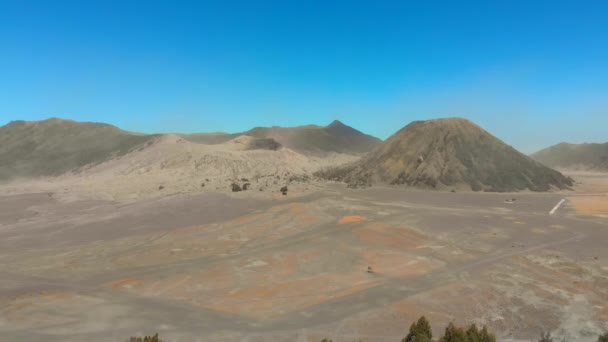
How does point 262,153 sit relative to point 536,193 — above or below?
above

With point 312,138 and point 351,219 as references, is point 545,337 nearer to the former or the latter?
point 351,219

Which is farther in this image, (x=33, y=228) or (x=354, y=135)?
(x=354, y=135)

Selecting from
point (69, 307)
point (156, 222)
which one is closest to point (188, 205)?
point (156, 222)

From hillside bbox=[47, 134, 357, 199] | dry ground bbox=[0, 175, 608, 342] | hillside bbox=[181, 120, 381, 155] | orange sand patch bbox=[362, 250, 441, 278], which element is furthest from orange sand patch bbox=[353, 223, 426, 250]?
hillside bbox=[181, 120, 381, 155]

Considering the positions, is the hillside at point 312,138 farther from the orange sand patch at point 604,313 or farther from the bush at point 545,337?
the bush at point 545,337

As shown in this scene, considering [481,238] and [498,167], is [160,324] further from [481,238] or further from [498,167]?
[498,167]

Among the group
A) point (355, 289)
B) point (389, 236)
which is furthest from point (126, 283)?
point (389, 236)
